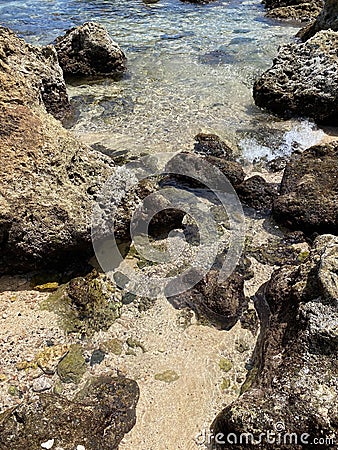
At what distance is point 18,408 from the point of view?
10.7 ft

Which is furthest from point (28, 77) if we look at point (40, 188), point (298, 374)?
point (298, 374)

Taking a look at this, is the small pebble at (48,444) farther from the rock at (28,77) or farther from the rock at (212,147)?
the rock at (212,147)

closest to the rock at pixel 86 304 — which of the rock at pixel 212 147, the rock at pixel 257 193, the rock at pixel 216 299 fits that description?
the rock at pixel 216 299

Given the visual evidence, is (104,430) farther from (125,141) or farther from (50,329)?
(125,141)

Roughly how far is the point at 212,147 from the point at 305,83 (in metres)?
2.89

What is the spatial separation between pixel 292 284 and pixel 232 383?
1226mm

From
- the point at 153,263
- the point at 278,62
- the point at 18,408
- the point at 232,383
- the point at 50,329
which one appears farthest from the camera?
the point at 278,62

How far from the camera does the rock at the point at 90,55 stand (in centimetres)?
1098

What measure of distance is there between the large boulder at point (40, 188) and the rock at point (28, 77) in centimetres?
2

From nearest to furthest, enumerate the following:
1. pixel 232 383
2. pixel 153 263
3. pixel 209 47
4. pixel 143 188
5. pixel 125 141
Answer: pixel 232 383 < pixel 153 263 < pixel 143 188 < pixel 125 141 < pixel 209 47

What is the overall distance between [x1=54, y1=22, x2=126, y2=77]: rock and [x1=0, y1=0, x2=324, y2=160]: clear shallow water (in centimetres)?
59

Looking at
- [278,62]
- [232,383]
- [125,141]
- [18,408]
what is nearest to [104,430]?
[18,408]

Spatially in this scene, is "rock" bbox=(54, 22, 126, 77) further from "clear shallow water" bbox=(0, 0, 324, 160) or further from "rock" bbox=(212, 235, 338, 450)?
"rock" bbox=(212, 235, 338, 450)

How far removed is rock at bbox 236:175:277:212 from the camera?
20.0 ft
